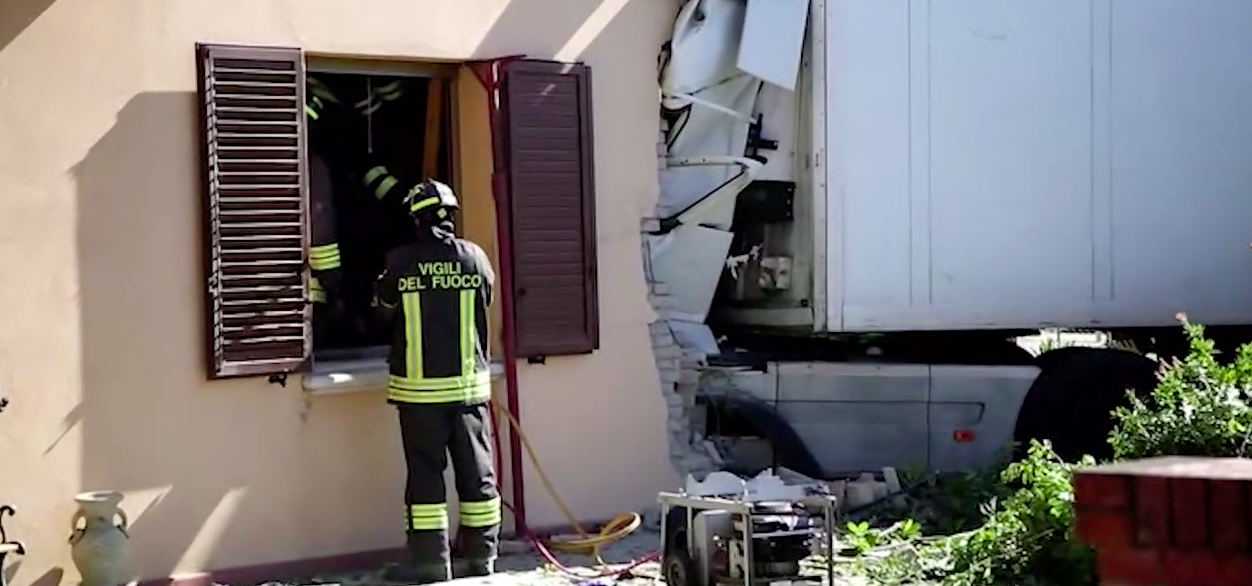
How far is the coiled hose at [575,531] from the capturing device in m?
8.66

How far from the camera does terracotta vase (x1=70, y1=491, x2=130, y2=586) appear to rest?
7.61 meters

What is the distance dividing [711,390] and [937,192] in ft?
5.36

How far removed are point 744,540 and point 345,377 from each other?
233cm

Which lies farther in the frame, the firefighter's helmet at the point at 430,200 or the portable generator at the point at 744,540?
the firefighter's helmet at the point at 430,200

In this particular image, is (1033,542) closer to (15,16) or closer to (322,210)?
(322,210)

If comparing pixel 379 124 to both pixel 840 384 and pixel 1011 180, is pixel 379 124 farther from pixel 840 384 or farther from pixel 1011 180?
pixel 1011 180

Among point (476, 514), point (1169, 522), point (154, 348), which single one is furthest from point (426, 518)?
point (1169, 522)

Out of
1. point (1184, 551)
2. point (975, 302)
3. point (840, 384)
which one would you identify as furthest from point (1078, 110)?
point (1184, 551)

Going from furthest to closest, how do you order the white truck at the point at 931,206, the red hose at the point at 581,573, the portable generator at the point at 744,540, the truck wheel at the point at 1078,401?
the truck wheel at the point at 1078,401 < the white truck at the point at 931,206 < the red hose at the point at 581,573 < the portable generator at the point at 744,540

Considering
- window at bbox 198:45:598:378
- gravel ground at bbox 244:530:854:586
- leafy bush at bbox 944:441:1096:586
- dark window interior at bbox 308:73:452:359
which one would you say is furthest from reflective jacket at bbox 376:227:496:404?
leafy bush at bbox 944:441:1096:586

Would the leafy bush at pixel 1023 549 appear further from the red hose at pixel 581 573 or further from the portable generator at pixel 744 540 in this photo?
the red hose at pixel 581 573

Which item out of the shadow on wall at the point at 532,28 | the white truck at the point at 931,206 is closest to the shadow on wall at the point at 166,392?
the shadow on wall at the point at 532,28

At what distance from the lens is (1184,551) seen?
3494mm

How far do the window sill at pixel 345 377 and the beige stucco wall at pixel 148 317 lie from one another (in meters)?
0.08
